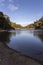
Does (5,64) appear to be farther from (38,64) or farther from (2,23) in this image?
(2,23)

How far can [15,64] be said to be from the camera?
37.3ft

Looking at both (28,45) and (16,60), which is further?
(28,45)

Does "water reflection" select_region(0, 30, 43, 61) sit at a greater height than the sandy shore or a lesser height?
lesser

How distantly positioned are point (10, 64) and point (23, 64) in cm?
126

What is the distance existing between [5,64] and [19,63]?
4.69ft

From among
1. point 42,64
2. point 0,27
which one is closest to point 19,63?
point 42,64

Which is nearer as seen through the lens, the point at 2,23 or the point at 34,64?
the point at 34,64

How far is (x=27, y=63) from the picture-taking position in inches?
463

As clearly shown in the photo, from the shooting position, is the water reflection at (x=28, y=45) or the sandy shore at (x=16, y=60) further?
the water reflection at (x=28, y=45)

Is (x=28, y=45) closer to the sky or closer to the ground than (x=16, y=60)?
closer to the ground

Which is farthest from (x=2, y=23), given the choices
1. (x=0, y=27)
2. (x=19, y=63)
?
(x=19, y=63)

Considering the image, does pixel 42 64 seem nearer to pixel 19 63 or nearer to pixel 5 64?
pixel 19 63

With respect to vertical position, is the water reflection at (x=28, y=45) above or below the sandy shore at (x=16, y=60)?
below

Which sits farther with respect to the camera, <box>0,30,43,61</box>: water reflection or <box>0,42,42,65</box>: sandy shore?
<box>0,30,43,61</box>: water reflection
